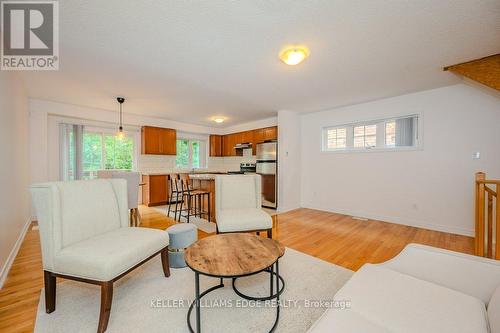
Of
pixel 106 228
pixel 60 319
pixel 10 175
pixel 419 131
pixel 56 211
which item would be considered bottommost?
pixel 60 319

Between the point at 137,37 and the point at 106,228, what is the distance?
193 cm

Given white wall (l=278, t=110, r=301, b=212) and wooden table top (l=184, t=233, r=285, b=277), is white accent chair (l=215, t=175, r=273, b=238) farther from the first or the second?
white wall (l=278, t=110, r=301, b=212)

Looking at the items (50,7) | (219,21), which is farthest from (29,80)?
(219,21)

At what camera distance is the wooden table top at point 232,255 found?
1275mm

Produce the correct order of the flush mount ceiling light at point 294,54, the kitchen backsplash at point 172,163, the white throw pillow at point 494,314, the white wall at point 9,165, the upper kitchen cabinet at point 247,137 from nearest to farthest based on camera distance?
the white throw pillow at point 494,314 → the white wall at point 9,165 → the flush mount ceiling light at point 294,54 → the kitchen backsplash at point 172,163 → the upper kitchen cabinet at point 247,137

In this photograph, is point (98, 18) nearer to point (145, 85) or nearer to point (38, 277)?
point (145, 85)

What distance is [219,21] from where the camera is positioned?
182 centimetres

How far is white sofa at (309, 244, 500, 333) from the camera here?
811 millimetres

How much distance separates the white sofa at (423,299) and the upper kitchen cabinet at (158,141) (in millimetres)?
5618

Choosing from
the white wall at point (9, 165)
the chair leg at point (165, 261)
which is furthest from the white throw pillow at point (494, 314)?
the white wall at point (9, 165)

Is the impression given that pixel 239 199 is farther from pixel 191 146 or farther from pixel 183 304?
pixel 191 146

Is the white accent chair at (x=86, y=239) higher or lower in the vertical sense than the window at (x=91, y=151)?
lower

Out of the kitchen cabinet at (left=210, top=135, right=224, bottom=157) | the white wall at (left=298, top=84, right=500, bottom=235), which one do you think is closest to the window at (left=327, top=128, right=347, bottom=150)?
the white wall at (left=298, top=84, right=500, bottom=235)

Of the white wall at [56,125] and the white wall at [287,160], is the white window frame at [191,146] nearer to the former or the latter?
the white wall at [56,125]
